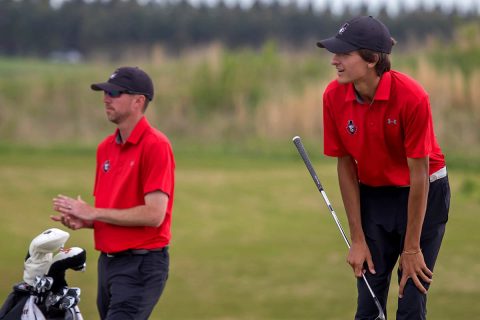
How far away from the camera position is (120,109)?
5379 millimetres

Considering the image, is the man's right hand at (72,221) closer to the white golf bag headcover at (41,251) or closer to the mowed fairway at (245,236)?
the white golf bag headcover at (41,251)

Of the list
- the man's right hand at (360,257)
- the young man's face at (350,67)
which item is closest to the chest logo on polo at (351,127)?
the young man's face at (350,67)

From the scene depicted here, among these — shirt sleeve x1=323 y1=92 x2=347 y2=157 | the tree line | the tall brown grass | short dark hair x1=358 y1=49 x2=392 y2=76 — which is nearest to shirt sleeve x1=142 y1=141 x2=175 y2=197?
shirt sleeve x1=323 y1=92 x2=347 y2=157

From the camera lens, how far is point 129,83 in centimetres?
539

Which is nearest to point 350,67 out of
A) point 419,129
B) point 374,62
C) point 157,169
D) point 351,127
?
point 374,62

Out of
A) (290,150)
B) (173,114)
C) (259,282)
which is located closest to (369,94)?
(259,282)

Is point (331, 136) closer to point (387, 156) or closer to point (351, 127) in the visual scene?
point (351, 127)

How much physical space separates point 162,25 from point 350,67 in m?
39.9

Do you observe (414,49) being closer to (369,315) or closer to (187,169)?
(187,169)

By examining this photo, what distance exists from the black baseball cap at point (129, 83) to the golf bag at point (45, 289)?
749mm

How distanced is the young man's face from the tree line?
110 feet

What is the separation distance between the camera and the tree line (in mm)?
41625

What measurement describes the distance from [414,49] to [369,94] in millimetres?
23797

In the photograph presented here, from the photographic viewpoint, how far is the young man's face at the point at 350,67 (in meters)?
4.72
